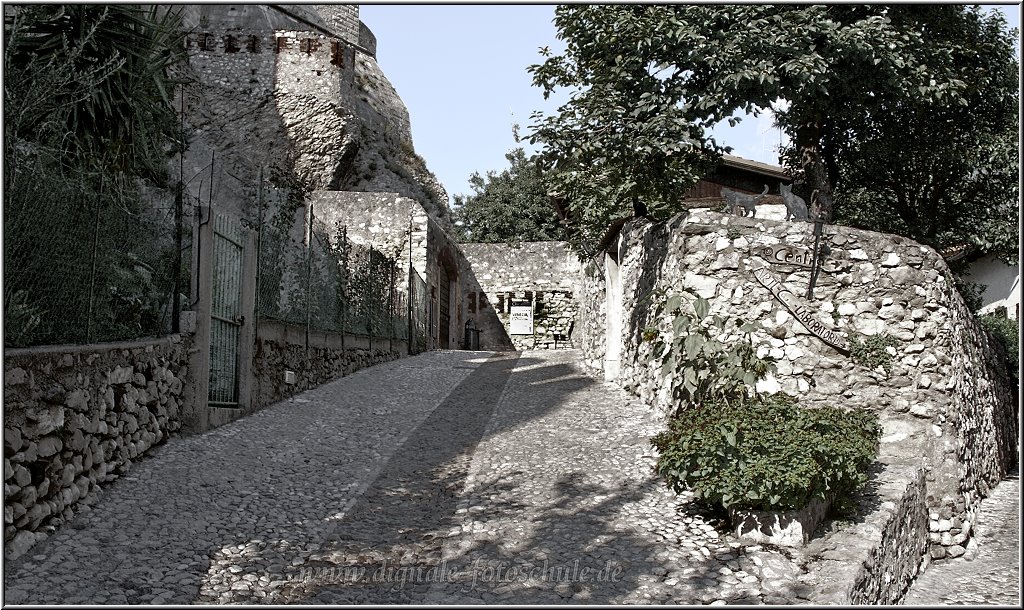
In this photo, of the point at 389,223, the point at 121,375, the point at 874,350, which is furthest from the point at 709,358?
the point at 389,223

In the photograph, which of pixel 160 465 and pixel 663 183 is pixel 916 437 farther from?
pixel 160 465

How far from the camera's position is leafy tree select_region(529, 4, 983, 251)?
325 inches

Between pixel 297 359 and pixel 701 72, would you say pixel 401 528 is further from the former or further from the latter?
pixel 701 72

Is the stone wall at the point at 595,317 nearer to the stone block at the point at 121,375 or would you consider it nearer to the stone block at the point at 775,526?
the stone block at the point at 775,526

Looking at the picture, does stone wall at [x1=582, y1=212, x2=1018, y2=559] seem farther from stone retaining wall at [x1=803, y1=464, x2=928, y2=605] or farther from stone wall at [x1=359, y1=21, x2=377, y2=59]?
stone wall at [x1=359, y1=21, x2=377, y2=59]

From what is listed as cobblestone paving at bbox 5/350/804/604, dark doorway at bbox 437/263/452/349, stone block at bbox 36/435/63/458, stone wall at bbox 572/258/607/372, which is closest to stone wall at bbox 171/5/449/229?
dark doorway at bbox 437/263/452/349

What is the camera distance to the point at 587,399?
9.62m

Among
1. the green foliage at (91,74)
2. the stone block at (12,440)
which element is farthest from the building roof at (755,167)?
the stone block at (12,440)

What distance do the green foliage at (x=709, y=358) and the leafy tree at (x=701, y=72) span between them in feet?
6.59

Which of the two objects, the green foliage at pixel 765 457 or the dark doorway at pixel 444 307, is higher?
the dark doorway at pixel 444 307

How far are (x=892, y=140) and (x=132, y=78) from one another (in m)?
9.96

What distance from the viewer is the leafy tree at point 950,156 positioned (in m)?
10.3

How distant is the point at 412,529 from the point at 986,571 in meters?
5.02

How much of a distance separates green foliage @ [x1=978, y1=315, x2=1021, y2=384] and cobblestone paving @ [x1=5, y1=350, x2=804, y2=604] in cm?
644
